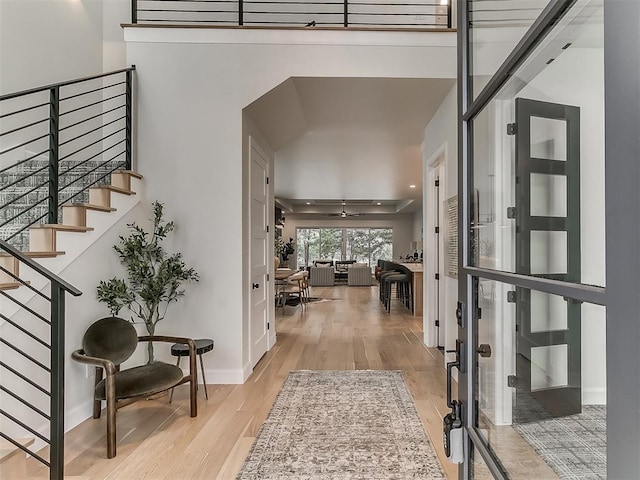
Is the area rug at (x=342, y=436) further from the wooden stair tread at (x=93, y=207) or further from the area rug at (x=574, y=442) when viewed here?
the wooden stair tread at (x=93, y=207)

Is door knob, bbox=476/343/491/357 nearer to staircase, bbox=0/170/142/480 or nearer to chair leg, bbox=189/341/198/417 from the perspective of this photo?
staircase, bbox=0/170/142/480

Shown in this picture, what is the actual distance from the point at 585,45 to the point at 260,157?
12.4ft

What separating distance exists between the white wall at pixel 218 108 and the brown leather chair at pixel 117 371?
65 centimetres

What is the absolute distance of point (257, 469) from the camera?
6.79 ft

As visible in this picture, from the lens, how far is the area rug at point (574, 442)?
1.88 feet

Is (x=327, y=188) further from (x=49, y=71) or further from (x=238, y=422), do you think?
(x=238, y=422)

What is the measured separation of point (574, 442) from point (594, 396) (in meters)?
0.17

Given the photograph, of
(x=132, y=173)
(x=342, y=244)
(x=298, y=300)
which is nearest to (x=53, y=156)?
(x=132, y=173)

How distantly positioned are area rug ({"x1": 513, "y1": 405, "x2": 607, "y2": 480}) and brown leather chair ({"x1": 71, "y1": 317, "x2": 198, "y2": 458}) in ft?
7.09

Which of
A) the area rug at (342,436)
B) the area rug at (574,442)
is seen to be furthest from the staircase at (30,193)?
the area rug at (574,442)

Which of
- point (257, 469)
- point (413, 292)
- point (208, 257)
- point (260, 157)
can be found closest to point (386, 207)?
point (413, 292)

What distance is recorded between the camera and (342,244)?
15656 millimetres

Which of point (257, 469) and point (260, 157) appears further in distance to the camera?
point (260, 157)

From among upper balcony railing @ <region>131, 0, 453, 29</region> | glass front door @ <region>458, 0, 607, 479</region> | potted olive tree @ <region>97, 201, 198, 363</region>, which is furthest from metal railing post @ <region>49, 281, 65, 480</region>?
upper balcony railing @ <region>131, 0, 453, 29</region>
